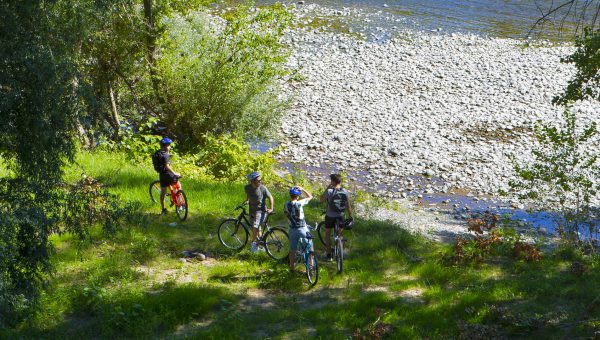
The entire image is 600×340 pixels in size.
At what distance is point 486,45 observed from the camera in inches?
1416

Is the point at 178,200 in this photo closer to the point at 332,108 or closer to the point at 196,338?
the point at 196,338

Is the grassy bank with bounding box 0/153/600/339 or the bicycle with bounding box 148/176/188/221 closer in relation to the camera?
the grassy bank with bounding box 0/153/600/339

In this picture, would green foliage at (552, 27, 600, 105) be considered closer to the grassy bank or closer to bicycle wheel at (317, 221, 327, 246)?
the grassy bank

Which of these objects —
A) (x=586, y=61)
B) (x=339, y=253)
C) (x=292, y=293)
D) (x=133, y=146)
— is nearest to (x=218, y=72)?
(x=133, y=146)

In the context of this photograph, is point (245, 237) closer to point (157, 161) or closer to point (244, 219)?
point (244, 219)

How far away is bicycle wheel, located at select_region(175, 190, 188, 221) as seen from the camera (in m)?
13.9

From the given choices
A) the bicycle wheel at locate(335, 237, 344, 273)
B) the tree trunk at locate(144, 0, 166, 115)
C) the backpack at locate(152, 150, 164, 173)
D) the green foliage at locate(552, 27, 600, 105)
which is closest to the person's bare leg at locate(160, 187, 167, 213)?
the backpack at locate(152, 150, 164, 173)

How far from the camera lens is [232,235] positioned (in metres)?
13.0

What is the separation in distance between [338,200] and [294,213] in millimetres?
1177

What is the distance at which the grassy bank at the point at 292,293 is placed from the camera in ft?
33.1

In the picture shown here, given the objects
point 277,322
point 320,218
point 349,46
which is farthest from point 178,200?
point 349,46

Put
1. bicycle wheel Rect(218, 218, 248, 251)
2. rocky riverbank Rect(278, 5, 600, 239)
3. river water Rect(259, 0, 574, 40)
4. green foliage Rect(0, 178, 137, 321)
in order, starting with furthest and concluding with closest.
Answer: river water Rect(259, 0, 574, 40) → rocky riverbank Rect(278, 5, 600, 239) → bicycle wheel Rect(218, 218, 248, 251) → green foliage Rect(0, 178, 137, 321)

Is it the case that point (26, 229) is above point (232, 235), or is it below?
above

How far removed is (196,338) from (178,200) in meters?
4.77
